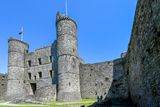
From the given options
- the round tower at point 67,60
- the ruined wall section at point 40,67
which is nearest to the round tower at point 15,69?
the ruined wall section at point 40,67

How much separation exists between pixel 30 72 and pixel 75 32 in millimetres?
11528

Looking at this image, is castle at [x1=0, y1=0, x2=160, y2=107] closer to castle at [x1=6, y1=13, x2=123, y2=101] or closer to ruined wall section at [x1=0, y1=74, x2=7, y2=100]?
castle at [x1=6, y1=13, x2=123, y2=101]

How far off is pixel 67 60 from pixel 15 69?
37.6 feet

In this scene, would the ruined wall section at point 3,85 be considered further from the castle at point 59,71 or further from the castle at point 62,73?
the castle at point 59,71

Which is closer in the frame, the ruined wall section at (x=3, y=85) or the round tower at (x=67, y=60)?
the round tower at (x=67, y=60)

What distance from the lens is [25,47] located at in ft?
138

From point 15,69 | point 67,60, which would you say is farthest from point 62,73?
point 15,69

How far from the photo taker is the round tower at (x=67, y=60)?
32.2 meters

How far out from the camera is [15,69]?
39188 millimetres

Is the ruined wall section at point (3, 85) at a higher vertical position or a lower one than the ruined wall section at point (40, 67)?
lower

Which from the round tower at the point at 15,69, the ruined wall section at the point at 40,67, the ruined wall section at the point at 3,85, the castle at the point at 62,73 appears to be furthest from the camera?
the ruined wall section at the point at 3,85

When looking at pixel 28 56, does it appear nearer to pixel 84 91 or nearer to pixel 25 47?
pixel 25 47

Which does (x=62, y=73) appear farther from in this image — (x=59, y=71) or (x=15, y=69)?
(x=15, y=69)

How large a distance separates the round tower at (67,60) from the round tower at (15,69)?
31.3 ft
